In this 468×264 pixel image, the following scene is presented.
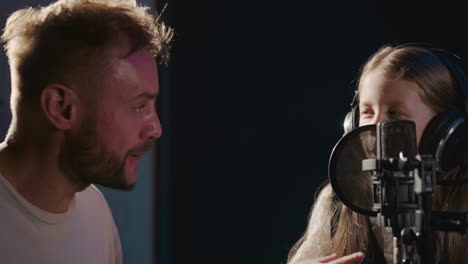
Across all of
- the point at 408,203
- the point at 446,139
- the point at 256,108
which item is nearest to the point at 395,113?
the point at 446,139

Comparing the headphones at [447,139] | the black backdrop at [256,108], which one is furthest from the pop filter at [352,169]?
the black backdrop at [256,108]

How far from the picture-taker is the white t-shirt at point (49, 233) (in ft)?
4.49

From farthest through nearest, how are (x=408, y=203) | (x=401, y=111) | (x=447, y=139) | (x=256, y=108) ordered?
(x=256, y=108), (x=401, y=111), (x=447, y=139), (x=408, y=203)

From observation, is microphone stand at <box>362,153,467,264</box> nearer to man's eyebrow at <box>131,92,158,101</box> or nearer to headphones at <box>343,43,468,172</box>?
headphones at <box>343,43,468,172</box>

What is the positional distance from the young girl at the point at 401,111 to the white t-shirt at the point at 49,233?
60 centimetres

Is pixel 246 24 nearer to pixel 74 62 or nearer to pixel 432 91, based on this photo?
pixel 432 91

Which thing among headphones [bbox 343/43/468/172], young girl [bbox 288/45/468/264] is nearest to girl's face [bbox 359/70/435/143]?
young girl [bbox 288/45/468/264]

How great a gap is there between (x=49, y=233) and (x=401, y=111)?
39.8 inches

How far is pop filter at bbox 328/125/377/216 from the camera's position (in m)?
1.47

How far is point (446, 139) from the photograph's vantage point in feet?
4.63

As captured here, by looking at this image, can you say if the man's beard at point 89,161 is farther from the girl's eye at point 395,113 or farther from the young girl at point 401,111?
the girl's eye at point 395,113

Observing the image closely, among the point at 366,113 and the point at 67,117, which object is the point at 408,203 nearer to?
the point at 366,113

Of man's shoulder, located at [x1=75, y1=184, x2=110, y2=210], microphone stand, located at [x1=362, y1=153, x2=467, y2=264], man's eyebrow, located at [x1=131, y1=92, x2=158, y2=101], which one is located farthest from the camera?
man's shoulder, located at [x1=75, y1=184, x2=110, y2=210]

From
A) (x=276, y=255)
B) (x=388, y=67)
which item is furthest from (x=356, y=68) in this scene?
(x=388, y=67)
